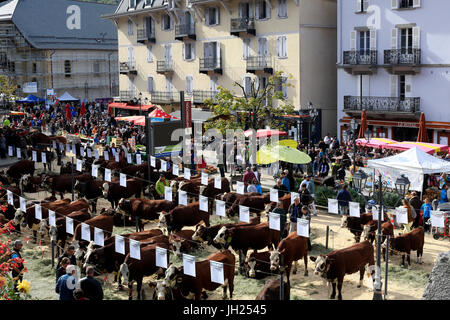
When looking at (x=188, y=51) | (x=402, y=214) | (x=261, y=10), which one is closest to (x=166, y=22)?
(x=188, y=51)

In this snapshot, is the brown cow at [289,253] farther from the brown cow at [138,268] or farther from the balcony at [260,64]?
the balcony at [260,64]

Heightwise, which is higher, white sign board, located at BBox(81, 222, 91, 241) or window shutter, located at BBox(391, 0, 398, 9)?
window shutter, located at BBox(391, 0, 398, 9)

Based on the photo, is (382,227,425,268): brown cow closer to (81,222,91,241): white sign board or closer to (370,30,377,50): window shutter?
(81,222,91,241): white sign board

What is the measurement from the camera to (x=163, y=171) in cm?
2656

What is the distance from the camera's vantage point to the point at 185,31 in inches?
1906

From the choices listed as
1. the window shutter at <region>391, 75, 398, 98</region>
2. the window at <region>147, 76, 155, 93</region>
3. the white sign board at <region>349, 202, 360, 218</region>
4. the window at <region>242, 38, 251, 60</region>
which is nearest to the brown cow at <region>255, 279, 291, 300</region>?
the white sign board at <region>349, 202, 360, 218</region>

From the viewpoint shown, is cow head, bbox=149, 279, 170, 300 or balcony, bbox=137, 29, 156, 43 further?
balcony, bbox=137, 29, 156, 43

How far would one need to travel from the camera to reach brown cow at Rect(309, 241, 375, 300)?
48.9ft

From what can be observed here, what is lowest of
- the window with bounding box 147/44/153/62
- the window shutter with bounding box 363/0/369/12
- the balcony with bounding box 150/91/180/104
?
the balcony with bounding box 150/91/180/104

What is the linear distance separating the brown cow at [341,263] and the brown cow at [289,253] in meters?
0.86

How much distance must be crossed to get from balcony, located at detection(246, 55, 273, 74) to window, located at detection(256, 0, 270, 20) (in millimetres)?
2863

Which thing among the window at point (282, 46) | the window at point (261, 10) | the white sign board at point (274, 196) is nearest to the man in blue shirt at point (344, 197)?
the white sign board at point (274, 196)

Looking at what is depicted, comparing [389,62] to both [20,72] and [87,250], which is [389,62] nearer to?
[87,250]

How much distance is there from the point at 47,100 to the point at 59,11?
55.4 ft
